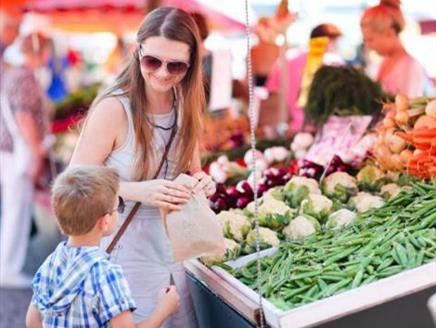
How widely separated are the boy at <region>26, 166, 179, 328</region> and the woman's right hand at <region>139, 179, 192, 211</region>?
226mm

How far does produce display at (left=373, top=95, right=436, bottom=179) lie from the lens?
288 cm

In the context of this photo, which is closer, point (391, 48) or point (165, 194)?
point (165, 194)

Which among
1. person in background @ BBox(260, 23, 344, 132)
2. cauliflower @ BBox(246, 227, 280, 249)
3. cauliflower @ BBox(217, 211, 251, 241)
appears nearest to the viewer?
cauliflower @ BBox(246, 227, 280, 249)

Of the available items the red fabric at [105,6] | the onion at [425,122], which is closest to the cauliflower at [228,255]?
the onion at [425,122]

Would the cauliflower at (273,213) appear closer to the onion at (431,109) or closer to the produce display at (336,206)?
the produce display at (336,206)

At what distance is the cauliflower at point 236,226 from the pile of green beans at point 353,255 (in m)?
0.30

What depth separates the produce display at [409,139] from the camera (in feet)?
9.45

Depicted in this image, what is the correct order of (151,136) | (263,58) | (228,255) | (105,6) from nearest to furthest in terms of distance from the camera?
(151,136) < (228,255) < (263,58) < (105,6)

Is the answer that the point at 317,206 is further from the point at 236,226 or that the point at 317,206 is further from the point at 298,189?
the point at 236,226

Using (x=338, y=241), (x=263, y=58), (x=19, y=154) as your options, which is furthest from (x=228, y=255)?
(x=263, y=58)

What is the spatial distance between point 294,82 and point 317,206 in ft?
13.8

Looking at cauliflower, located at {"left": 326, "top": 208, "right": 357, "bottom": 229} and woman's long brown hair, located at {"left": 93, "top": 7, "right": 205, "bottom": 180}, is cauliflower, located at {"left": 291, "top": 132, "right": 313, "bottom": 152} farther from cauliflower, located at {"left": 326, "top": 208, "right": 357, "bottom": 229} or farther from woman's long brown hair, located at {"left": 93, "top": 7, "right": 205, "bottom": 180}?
woman's long brown hair, located at {"left": 93, "top": 7, "right": 205, "bottom": 180}

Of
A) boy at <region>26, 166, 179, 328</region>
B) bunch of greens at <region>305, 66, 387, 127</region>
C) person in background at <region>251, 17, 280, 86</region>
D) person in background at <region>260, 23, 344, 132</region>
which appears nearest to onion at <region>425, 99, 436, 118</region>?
bunch of greens at <region>305, 66, 387, 127</region>

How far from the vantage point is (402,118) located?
3111mm
